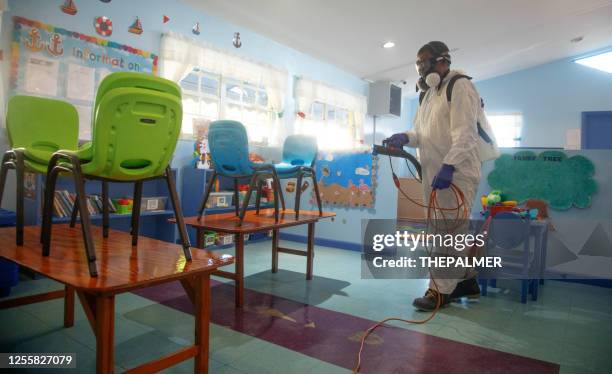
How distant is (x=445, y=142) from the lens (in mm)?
2496

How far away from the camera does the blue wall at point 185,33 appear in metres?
3.17

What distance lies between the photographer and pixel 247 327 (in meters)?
2.08

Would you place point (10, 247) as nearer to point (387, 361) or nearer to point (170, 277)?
point (170, 277)

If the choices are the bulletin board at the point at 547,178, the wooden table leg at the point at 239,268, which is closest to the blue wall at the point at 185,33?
the bulletin board at the point at 547,178

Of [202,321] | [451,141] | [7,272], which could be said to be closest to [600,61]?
[451,141]

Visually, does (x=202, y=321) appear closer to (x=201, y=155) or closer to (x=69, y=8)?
(x=201, y=155)

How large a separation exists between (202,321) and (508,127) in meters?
8.41

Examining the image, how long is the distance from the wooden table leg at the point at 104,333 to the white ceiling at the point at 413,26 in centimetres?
380

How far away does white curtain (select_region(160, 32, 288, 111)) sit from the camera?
402 centimetres

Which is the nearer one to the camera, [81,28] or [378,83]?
[81,28]

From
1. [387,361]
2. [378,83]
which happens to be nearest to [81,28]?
[387,361]

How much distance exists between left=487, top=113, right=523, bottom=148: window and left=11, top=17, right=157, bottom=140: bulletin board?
7309 mm

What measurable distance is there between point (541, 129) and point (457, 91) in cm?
663

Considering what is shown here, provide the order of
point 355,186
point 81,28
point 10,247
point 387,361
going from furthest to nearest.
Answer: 1. point 355,186
2. point 81,28
3. point 387,361
4. point 10,247
